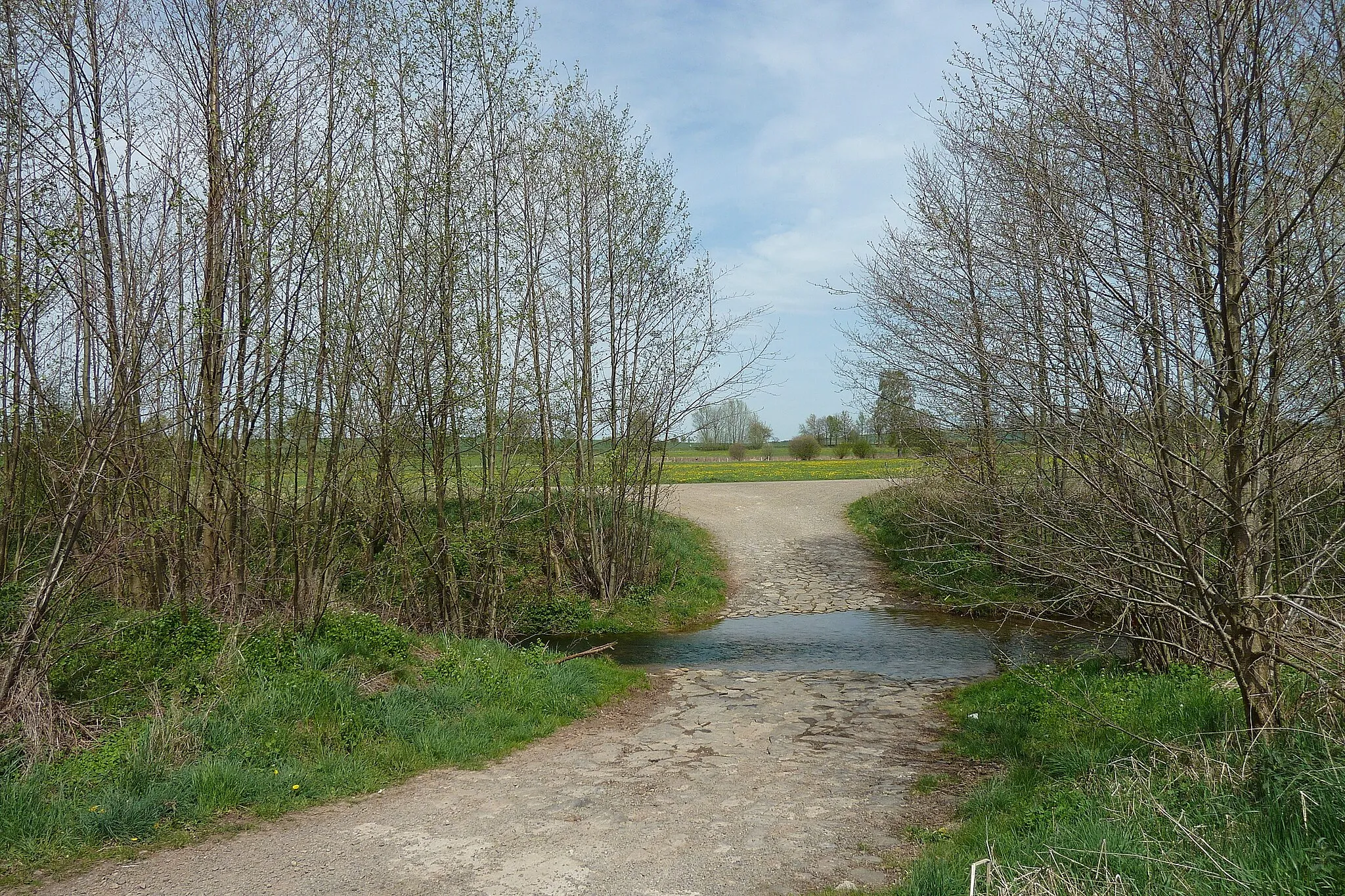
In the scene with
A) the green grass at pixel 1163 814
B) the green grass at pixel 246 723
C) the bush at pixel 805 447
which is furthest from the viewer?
the bush at pixel 805 447

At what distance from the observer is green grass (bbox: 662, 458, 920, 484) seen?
29828 mm

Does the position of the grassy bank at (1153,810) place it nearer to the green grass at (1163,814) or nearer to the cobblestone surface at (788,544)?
the green grass at (1163,814)

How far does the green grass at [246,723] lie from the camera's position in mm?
4422

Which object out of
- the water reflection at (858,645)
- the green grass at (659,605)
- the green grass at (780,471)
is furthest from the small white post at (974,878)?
the green grass at (780,471)

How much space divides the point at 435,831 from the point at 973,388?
4236 millimetres

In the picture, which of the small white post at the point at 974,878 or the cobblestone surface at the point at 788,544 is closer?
the small white post at the point at 974,878

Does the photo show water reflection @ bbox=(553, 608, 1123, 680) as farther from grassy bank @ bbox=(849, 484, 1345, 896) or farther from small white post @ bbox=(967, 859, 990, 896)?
small white post @ bbox=(967, 859, 990, 896)

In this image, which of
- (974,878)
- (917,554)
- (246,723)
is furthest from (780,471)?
(974,878)

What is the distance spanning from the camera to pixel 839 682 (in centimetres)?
912

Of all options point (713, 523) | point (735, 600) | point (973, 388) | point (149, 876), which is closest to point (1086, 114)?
point (973, 388)

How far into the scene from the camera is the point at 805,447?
40781mm

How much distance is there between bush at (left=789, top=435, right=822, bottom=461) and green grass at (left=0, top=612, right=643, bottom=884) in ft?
110

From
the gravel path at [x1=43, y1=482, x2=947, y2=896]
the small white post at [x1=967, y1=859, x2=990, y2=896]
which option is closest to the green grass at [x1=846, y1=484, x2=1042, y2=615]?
the gravel path at [x1=43, y1=482, x2=947, y2=896]

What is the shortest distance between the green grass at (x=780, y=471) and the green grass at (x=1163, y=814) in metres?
19.2
